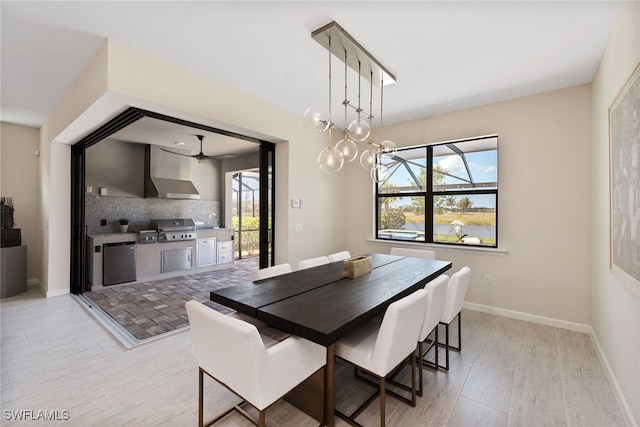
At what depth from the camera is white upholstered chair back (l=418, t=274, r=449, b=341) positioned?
75.3 inches

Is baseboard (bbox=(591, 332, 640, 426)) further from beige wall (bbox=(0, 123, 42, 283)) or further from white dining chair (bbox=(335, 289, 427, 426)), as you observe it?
beige wall (bbox=(0, 123, 42, 283))

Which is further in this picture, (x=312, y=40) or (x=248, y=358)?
(x=312, y=40)

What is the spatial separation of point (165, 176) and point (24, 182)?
6.69ft

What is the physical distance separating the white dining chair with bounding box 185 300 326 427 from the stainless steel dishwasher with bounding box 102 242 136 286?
13.1 ft

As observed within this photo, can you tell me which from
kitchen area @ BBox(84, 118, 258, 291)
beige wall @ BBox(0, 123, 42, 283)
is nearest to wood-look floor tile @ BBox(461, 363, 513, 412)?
kitchen area @ BBox(84, 118, 258, 291)

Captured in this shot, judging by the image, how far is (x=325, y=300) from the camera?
1802 millimetres

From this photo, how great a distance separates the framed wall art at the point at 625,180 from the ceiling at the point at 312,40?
2.29 feet

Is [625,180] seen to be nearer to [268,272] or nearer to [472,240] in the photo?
[472,240]

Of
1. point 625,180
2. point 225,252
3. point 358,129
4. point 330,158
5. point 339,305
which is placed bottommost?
point 225,252

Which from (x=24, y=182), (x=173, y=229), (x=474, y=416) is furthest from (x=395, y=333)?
(x=24, y=182)

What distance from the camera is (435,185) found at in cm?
405

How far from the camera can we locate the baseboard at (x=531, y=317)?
3.00 meters

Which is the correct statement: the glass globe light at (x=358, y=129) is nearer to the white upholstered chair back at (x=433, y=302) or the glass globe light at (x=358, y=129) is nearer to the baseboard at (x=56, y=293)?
the white upholstered chair back at (x=433, y=302)

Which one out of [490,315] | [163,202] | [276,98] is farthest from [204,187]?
[490,315]
